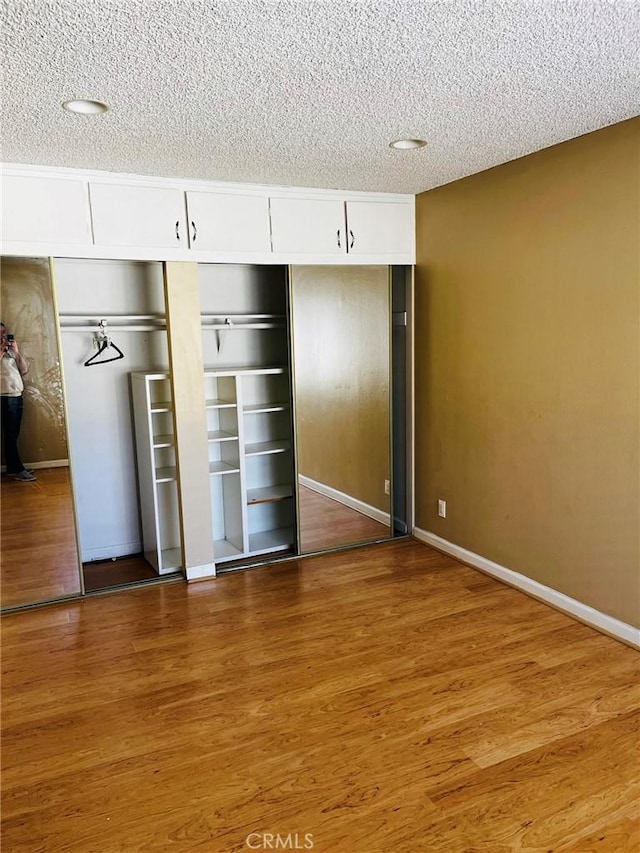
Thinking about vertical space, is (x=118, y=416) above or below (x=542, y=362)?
below

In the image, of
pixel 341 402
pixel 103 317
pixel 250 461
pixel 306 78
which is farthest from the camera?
pixel 250 461

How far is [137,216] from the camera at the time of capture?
3629 millimetres

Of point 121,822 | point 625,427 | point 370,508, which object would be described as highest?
point 625,427

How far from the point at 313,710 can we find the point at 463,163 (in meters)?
2.92

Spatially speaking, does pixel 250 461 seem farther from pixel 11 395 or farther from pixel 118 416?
pixel 11 395

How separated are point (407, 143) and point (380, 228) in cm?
121

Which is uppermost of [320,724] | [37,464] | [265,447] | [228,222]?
[228,222]

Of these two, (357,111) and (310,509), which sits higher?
(357,111)

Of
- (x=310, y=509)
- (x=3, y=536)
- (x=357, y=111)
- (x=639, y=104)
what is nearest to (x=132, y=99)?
(x=357, y=111)

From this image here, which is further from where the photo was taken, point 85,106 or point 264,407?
point 264,407

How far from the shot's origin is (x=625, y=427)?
3025mm

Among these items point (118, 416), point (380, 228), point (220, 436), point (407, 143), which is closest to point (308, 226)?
point (380, 228)

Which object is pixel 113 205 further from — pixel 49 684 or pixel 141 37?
pixel 49 684

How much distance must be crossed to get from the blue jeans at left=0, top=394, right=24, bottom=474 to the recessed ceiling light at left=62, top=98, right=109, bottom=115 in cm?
162
